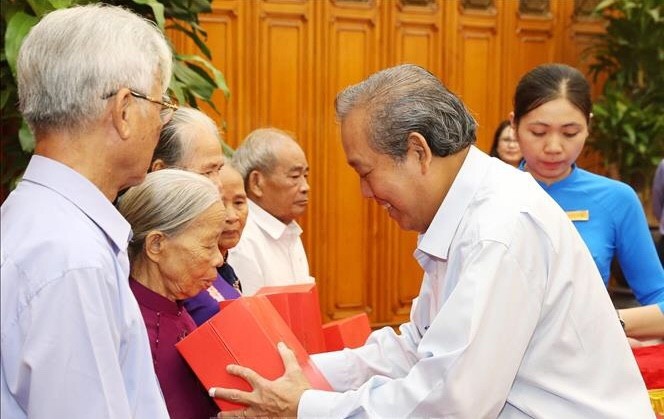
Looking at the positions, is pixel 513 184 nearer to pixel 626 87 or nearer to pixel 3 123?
pixel 3 123

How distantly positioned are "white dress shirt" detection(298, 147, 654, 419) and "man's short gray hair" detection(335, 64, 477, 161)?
69mm

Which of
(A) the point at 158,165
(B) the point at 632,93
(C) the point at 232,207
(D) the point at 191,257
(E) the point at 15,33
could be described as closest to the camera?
(D) the point at 191,257

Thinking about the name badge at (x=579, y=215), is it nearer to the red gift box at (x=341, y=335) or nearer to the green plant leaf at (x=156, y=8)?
the red gift box at (x=341, y=335)

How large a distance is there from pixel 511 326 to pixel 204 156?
1098 millimetres

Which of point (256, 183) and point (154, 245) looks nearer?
point (154, 245)

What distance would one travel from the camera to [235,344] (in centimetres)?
198

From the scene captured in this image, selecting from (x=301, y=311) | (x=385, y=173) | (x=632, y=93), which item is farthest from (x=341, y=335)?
(x=632, y=93)

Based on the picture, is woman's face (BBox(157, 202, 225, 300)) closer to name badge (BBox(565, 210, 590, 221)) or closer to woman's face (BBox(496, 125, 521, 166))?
name badge (BBox(565, 210, 590, 221))

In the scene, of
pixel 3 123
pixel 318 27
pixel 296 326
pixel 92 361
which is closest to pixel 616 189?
pixel 296 326

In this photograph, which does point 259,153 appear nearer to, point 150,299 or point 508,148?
point 150,299

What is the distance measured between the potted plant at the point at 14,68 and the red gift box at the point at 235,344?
69.5 inches

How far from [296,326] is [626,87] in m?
5.75

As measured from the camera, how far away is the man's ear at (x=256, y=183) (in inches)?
142

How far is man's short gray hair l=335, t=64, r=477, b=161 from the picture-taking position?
1.86 m
